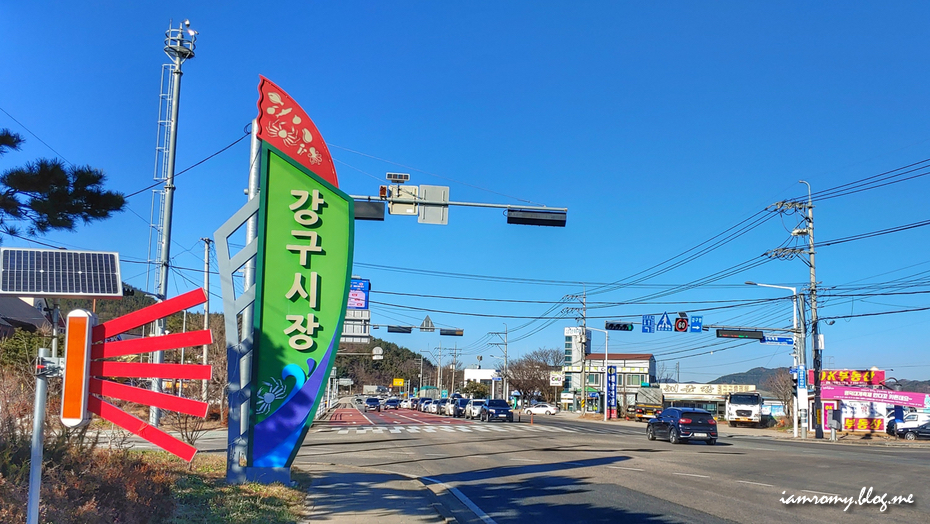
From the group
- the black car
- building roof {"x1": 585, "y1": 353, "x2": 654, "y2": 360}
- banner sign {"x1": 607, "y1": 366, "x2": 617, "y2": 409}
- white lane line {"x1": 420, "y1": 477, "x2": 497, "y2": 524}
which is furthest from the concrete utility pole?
building roof {"x1": 585, "y1": 353, "x2": 654, "y2": 360}

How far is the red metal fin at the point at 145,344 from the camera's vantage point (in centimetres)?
474

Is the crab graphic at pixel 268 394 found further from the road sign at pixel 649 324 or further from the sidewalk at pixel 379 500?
the road sign at pixel 649 324

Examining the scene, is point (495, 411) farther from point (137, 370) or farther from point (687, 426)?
point (137, 370)

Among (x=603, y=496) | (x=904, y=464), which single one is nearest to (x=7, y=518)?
(x=603, y=496)

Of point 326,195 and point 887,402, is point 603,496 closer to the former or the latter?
point 326,195

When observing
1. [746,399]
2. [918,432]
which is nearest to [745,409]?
[746,399]

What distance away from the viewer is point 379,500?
38.3 feet

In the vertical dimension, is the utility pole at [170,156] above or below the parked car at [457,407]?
above

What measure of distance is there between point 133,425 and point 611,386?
59.6 metres

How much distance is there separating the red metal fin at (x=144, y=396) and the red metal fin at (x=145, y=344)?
20cm

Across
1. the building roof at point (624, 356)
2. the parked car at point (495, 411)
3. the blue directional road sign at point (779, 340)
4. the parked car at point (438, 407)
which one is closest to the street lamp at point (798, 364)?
the blue directional road sign at point (779, 340)

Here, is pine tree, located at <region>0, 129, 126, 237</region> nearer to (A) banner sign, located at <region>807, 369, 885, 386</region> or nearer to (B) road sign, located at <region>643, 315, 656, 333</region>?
(B) road sign, located at <region>643, 315, 656, 333</region>

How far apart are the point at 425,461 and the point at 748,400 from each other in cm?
4461

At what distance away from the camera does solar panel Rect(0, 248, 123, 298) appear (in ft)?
22.6
